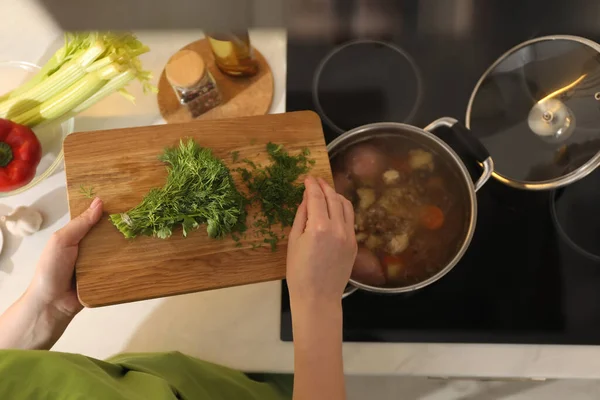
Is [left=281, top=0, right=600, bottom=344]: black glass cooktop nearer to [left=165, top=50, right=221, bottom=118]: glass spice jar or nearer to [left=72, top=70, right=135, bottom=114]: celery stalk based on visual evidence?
[left=165, top=50, right=221, bottom=118]: glass spice jar

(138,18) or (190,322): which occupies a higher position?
(138,18)

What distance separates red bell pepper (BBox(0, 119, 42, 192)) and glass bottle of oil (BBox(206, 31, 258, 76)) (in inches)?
16.4

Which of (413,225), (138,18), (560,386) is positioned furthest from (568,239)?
(138,18)

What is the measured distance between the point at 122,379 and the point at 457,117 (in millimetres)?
820

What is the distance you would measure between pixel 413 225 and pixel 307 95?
368 mm

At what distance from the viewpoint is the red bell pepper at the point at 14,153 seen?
920 mm

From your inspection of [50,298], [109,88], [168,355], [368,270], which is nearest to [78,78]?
[109,88]

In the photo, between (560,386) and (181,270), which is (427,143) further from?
(560,386)

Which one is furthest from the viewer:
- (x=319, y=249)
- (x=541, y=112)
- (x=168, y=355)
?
(x=541, y=112)

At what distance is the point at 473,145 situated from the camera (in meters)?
0.89

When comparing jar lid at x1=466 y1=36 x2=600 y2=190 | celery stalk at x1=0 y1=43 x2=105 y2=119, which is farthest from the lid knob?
celery stalk at x1=0 y1=43 x2=105 y2=119

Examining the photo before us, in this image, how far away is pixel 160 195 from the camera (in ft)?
2.53

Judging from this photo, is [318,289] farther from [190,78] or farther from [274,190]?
[190,78]

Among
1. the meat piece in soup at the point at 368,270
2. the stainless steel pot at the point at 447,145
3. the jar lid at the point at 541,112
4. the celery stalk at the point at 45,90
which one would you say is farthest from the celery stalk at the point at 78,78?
the jar lid at the point at 541,112
